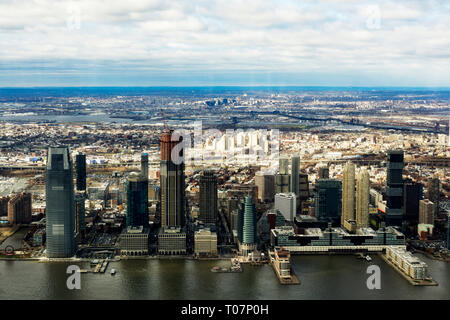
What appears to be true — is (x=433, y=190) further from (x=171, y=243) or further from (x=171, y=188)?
(x=171, y=243)

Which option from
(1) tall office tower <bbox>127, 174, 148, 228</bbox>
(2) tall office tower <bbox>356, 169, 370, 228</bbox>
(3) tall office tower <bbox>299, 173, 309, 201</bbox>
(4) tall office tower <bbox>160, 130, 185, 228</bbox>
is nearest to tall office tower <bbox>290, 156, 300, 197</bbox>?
(3) tall office tower <bbox>299, 173, 309, 201</bbox>

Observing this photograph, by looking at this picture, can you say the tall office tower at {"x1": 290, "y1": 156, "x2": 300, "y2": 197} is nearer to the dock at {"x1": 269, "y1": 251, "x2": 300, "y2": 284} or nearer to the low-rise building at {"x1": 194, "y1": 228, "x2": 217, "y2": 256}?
the low-rise building at {"x1": 194, "y1": 228, "x2": 217, "y2": 256}

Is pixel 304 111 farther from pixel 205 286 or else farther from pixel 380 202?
pixel 205 286

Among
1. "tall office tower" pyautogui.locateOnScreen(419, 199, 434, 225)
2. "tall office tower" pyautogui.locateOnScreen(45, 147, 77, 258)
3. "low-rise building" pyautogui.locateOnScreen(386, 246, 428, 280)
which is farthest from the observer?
"tall office tower" pyautogui.locateOnScreen(419, 199, 434, 225)

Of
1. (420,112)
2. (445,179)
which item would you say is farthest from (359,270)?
(420,112)

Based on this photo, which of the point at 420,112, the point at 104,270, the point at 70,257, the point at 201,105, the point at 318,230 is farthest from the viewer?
the point at 420,112

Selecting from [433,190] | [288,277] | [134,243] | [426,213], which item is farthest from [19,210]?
[433,190]
